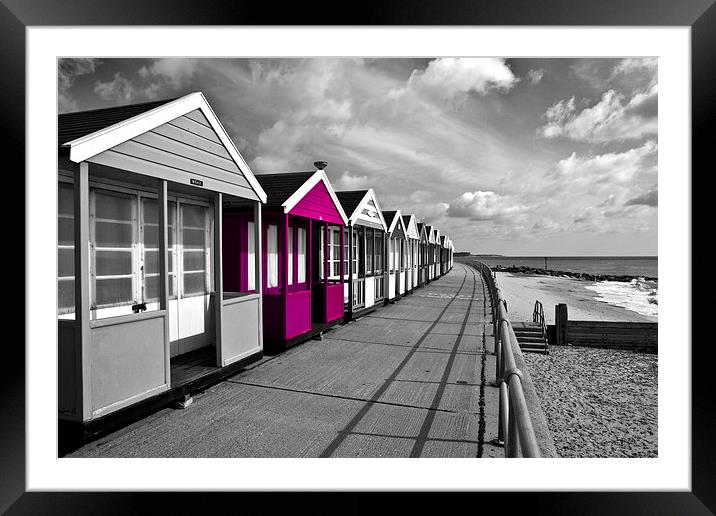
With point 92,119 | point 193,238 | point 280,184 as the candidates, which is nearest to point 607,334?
point 280,184

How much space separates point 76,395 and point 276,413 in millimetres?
1934

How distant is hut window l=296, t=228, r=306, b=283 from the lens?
9.49m

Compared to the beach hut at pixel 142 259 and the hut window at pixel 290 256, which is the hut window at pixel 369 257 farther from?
the beach hut at pixel 142 259

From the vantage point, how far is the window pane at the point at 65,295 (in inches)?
159

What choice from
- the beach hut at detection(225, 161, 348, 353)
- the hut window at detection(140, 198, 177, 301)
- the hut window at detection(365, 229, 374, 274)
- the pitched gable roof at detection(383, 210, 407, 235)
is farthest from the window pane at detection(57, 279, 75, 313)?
the pitched gable roof at detection(383, 210, 407, 235)

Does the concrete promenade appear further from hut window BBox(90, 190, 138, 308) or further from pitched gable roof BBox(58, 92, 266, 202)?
pitched gable roof BBox(58, 92, 266, 202)

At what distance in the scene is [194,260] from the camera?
6.19 metres

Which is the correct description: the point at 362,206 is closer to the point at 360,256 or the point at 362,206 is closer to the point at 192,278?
the point at 360,256

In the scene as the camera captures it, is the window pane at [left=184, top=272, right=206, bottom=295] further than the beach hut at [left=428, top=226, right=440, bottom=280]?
No

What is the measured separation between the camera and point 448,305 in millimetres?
14648

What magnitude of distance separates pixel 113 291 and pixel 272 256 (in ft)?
12.8

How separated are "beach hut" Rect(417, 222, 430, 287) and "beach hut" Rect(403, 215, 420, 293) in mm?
1499
